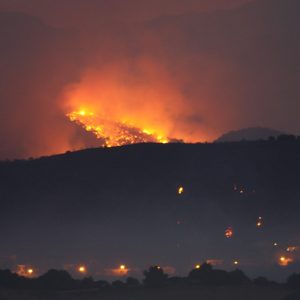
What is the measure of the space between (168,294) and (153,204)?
1814 inches

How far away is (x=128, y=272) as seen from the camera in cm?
7500

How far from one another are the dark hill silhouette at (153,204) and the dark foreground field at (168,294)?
649 inches

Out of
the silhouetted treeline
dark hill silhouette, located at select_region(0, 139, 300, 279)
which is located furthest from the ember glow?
the silhouetted treeline

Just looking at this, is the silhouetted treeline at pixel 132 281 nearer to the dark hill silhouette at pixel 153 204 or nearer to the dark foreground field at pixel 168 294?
the dark foreground field at pixel 168 294

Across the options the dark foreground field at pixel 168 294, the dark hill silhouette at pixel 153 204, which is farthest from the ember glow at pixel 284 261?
the dark foreground field at pixel 168 294

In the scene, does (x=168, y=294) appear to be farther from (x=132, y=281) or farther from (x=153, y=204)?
(x=153, y=204)

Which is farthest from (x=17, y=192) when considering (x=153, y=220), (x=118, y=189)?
(x=153, y=220)

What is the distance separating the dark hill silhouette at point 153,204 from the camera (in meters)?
85.2

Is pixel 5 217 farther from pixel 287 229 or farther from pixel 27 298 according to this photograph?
pixel 27 298

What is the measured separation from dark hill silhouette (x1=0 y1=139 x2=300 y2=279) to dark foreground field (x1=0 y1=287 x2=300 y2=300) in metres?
16.5

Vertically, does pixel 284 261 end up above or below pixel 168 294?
Result: above

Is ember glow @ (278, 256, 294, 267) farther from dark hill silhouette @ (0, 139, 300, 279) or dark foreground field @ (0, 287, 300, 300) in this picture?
dark foreground field @ (0, 287, 300, 300)

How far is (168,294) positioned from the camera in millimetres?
56688

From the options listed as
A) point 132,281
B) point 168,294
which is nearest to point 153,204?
point 132,281
